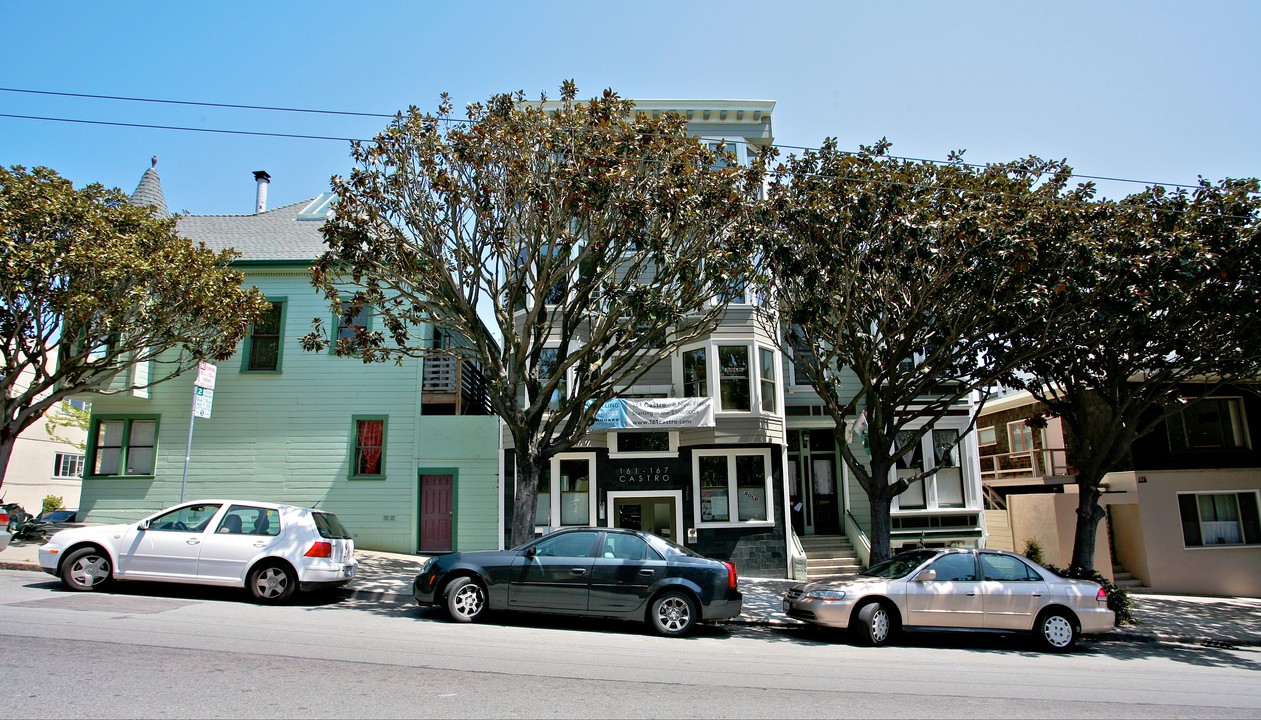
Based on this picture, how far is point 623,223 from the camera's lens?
510 inches

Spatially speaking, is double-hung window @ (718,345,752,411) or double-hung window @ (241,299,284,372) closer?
double-hung window @ (718,345,752,411)

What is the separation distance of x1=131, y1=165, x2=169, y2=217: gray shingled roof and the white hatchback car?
12538 millimetres

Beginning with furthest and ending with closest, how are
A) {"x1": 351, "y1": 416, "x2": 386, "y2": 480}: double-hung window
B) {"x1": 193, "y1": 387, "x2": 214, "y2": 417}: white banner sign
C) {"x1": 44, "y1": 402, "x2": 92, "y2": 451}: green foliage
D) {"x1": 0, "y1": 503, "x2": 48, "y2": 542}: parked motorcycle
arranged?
{"x1": 44, "y1": 402, "x2": 92, "y2": 451}: green foliage
{"x1": 351, "y1": 416, "x2": 386, "y2": 480}: double-hung window
{"x1": 0, "y1": 503, "x2": 48, "y2": 542}: parked motorcycle
{"x1": 193, "y1": 387, "x2": 214, "y2": 417}: white banner sign

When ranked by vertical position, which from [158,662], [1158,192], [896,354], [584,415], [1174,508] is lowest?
[158,662]

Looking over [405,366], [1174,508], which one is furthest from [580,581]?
[1174,508]

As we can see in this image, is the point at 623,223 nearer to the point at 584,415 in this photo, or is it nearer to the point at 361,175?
the point at 584,415

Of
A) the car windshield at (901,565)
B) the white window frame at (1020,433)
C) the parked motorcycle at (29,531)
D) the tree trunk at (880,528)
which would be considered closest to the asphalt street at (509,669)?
the car windshield at (901,565)

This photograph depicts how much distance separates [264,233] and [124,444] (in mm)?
6517

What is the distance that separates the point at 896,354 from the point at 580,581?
729cm

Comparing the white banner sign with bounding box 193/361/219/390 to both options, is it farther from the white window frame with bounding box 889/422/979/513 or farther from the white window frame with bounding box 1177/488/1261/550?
the white window frame with bounding box 1177/488/1261/550

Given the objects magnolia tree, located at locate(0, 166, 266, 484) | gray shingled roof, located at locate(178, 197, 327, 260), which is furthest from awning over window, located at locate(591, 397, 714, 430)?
gray shingled roof, located at locate(178, 197, 327, 260)

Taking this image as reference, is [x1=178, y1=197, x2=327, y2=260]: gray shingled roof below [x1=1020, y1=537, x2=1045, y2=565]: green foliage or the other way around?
the other way around

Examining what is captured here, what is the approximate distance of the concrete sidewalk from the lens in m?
12.9

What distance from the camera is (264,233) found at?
838 inches
